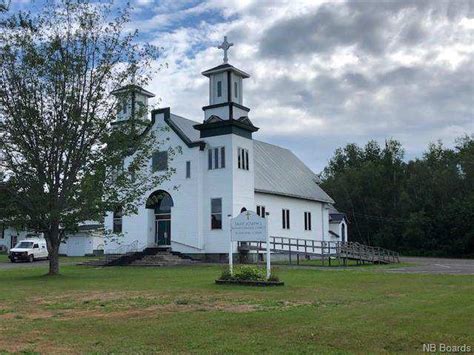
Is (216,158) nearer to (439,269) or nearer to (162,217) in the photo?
(162,217)

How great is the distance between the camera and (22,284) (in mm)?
21016

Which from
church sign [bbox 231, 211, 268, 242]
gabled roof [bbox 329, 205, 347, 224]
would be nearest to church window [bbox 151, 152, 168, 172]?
church sign [bbox 231, 211, 268, 242]

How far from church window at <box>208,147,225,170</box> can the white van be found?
1824 centimetres

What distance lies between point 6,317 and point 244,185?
88.2ft

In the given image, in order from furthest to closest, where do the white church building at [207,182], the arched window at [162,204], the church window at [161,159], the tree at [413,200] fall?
the tree at [413,200]
the arched window at [162,204]
the church window at [161,159]
the white church building at [207,182]

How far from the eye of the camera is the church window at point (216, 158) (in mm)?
37594

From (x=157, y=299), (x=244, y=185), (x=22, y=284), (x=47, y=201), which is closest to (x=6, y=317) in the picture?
(x=157, y=299)

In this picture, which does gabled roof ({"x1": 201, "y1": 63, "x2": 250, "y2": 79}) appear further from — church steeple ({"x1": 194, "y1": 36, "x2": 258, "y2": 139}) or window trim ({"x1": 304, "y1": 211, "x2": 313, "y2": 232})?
window trim ({"x1": 304, "y1": 211, "x2": 313, "y2": 232})

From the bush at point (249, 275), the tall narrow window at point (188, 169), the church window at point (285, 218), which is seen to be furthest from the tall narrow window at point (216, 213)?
the bush at point (249, 275)

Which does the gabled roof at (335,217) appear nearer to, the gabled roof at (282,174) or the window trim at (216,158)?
the gabled roof at (282,174)

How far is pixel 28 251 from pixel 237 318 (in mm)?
38463

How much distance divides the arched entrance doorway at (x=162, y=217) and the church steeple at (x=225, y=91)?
21.1 ft

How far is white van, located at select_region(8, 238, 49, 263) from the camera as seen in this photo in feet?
148

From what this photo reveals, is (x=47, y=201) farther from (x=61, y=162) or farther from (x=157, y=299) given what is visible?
(x=157, y=299)
